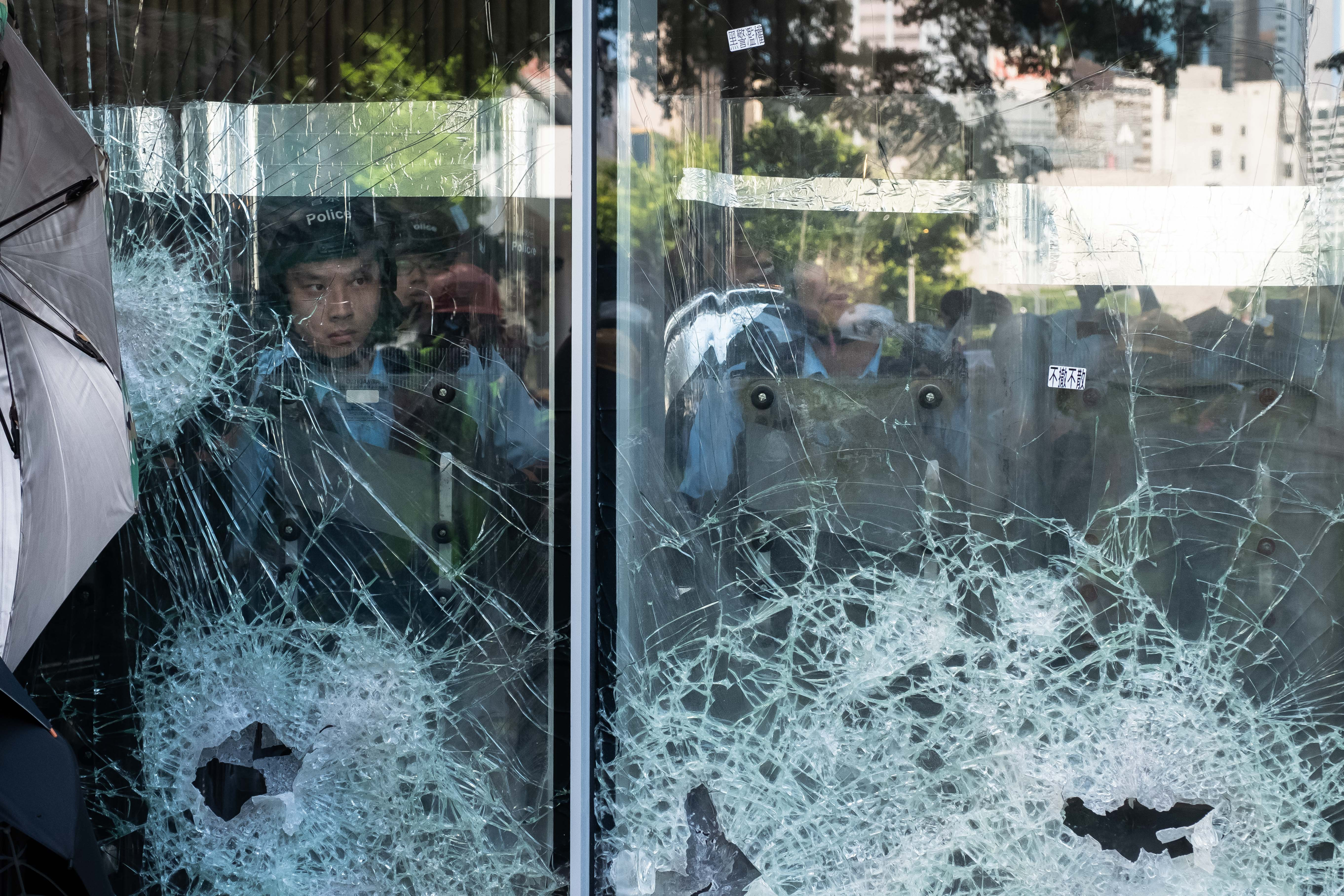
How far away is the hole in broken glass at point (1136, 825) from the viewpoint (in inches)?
84.4

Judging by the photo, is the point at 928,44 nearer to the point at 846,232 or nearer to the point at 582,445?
the point at 846,232

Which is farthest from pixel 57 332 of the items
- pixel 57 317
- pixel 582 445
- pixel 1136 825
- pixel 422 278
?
pixel 1136 825

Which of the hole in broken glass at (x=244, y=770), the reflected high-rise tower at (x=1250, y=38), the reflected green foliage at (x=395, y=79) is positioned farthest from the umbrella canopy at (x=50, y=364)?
the reflected high-rise tower at (x=1250, y=38)

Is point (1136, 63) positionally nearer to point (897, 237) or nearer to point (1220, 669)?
point (897, 237)

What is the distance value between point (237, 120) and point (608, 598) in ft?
4.92

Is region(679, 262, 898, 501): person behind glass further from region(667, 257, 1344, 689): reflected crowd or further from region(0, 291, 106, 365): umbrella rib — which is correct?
region(0, 291, 106, 365): umbrella rib

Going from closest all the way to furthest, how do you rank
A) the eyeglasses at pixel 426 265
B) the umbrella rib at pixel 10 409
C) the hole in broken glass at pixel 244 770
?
the umbrella rib at pixel 10 409 < the eyeglasses at pixel 426 265 < the hole in broken glass at pixel 244 770

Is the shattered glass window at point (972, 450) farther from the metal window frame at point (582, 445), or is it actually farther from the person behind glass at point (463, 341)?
the person behind glass at point (463, 341)

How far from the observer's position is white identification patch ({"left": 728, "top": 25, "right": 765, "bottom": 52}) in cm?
222

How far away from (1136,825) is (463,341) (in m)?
1.88

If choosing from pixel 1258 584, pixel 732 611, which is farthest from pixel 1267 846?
pixel 732 611

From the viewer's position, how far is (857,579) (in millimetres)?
2256

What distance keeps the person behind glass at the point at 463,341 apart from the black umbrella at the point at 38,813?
3.44 feet

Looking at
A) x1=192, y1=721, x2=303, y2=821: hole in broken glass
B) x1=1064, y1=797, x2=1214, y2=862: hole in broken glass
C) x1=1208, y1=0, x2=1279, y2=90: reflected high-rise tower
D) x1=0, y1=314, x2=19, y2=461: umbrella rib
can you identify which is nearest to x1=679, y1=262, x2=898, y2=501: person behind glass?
x1=1208, y1=0, x2=1279, y2=90: reflected high-rise tower
